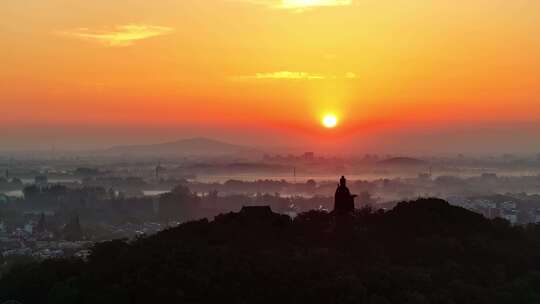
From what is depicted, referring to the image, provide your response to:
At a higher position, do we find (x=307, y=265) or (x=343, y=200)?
(x=343, y=200)

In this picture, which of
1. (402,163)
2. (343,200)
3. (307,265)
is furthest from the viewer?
(402,163)

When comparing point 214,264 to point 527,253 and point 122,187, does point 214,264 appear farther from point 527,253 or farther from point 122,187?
point 122,187

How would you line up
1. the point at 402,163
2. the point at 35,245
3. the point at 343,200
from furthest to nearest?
the point at 402,163, the point at 35,245, the point at 343,200

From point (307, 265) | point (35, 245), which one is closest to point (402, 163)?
point (35, 245)

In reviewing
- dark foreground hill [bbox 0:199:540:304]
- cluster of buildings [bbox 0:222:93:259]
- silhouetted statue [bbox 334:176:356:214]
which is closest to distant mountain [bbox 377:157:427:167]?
cluster of buildings [bbox 0:222:93:259]

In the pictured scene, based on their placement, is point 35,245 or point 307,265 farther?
point 35,245

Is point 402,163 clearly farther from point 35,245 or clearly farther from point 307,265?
point 307,265

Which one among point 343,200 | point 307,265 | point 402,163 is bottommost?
point 307,265

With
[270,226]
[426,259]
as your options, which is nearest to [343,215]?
[270,226]

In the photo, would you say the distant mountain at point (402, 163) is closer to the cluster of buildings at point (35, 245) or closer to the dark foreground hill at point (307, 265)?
the cluster of buildings at point (35, 245)
